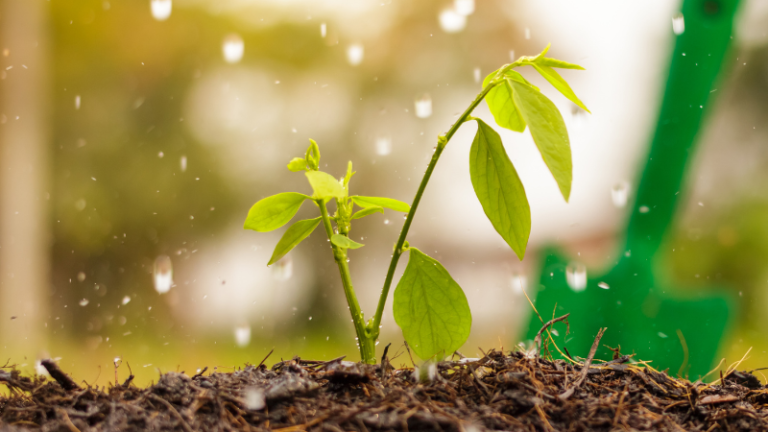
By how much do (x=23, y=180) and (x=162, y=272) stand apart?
1.22 ft

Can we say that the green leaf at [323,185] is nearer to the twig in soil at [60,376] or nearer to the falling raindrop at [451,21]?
the twig in soil at [60,376]

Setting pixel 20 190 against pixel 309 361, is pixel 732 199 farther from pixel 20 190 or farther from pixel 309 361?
pixel 20 190

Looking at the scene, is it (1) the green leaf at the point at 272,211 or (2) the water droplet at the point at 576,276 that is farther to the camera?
(2) the water droplet at the point at 576,276

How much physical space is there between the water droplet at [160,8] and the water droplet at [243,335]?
0.76 metres

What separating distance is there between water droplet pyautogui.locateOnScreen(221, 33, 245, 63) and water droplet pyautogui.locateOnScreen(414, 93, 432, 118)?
1.47ft

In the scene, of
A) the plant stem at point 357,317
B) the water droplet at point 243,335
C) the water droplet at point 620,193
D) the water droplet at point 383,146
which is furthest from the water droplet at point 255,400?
the water droplet at point 620,193

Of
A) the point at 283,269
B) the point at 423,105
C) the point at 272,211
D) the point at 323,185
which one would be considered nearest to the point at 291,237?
the point at 272,211

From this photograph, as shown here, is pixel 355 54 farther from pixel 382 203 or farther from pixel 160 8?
pixel 382 203

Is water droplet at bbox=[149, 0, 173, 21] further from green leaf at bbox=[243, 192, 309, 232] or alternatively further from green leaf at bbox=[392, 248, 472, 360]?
green leaf at bbox=[392, 248, 472, 360]

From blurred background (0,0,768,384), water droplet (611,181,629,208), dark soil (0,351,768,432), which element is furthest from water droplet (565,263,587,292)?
dark soil (0,351,768,432)

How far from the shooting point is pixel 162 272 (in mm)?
963

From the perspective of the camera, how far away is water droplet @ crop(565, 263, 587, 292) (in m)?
0.92

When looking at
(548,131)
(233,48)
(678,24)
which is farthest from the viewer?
(233,48)

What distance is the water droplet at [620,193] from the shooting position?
0.91 meters
